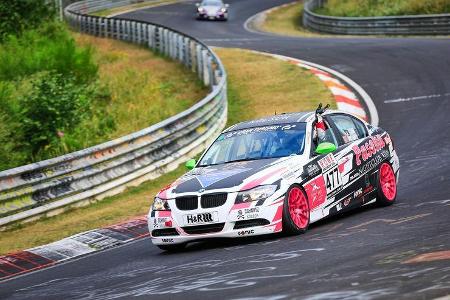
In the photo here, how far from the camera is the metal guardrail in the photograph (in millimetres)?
40531

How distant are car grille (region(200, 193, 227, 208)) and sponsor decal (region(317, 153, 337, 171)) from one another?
1.56m

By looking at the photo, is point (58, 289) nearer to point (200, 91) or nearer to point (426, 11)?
point (200, 91)

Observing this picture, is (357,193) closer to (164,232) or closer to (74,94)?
(164,232)

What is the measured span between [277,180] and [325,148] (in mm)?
1038

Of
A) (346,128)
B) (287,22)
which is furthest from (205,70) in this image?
(287,22)

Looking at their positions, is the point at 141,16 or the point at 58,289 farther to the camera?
the point at 141,16

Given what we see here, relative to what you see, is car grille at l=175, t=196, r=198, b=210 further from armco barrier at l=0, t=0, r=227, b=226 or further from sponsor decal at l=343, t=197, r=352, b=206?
armco barrier at l=0, t=0, r=227, b=226

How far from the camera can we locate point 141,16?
62.8 metres

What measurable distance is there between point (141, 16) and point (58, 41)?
28.9 meters

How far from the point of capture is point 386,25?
42625 mm

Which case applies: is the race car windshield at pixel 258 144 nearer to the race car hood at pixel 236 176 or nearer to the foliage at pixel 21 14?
the race car hood at pixel 236 176

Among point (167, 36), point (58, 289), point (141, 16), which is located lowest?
point (141, 16)

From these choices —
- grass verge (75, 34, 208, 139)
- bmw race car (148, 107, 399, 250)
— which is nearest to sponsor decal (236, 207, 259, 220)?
bmw race car (148, 107, 399, 250)

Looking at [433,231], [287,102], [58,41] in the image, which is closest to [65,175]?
[433,231]
